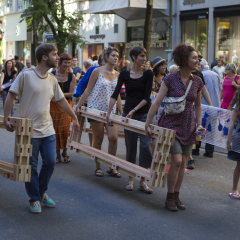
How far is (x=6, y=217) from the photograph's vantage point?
15.5 feet

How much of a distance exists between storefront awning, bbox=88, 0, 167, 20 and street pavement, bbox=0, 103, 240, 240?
17136mm

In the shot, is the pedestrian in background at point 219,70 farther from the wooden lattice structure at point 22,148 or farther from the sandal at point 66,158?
the wooden lattice structure at point 22,148

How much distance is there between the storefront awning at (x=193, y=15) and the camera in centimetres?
2109

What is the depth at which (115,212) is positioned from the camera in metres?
4.96

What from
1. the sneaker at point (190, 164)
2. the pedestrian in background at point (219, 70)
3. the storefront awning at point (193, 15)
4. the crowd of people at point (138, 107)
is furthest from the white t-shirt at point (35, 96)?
the storefront awning at point (193, 15)

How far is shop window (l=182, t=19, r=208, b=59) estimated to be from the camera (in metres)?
21.6

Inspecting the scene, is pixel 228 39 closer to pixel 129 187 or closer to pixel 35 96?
pixel 129 187

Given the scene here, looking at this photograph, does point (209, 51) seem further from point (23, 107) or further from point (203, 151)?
point (23, 107)

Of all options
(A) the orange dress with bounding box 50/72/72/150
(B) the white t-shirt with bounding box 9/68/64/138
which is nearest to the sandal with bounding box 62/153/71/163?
(A) the orange dress with bounding box 50/72/72/150

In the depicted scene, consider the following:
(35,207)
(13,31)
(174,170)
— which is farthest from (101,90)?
(13,31)

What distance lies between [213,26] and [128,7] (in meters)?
4.82

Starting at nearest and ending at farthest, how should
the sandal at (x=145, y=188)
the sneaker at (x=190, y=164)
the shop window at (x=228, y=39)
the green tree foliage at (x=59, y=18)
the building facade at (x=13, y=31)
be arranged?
1. the sandal at (x=145, y=188)
2. the sneaker at (x=190, y=164)
3. the green tree foliage at (x=59, y=18)
4. the shop window at (x=228, y=39)
5. the building facade at (x=13, y=31)

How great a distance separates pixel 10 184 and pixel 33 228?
5.88 feet

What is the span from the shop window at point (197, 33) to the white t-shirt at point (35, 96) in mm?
17695
